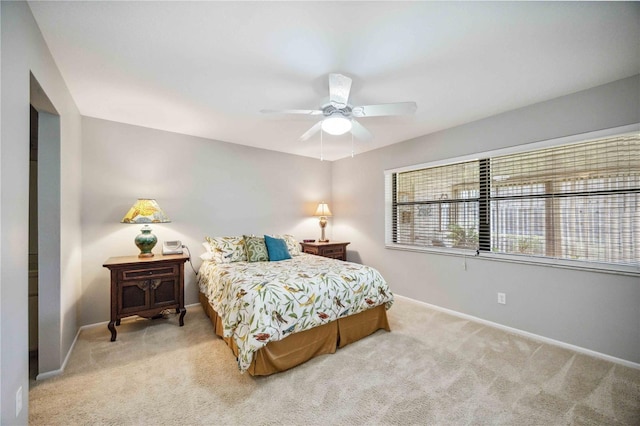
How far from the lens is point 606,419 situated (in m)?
1.67

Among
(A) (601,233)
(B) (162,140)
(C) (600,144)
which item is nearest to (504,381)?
(A) (601,233)

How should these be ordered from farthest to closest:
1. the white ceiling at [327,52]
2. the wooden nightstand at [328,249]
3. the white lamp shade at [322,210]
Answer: the white lamp shade at [322,210] → the wooden nightstand at [328,249] → the white ceiling at [327,52]

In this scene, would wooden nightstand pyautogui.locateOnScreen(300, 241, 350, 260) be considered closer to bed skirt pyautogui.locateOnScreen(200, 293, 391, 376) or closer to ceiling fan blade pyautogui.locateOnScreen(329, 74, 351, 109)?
bed skirt pyautogui.locateOnScreen(200, 293, 391, 376)

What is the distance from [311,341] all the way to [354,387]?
541 mm

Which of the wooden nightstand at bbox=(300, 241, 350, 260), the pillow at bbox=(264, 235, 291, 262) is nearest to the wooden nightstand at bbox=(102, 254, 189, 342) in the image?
the pillow at bbox=(264, 235, 291, 262)

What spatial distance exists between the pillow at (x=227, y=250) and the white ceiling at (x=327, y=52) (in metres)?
1.68

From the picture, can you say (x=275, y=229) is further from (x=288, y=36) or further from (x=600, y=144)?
(x=600, y=144)

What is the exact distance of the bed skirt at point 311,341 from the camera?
210 cm

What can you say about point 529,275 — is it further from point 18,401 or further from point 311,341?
point 18,401

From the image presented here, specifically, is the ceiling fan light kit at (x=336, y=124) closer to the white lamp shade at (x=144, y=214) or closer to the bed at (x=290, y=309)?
the bed at (x=290, y=309)

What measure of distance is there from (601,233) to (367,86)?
260cm

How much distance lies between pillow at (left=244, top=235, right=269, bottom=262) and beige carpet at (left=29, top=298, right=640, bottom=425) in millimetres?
1080

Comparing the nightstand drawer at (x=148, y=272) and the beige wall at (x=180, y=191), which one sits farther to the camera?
the beige wall at (x=180, y=191)

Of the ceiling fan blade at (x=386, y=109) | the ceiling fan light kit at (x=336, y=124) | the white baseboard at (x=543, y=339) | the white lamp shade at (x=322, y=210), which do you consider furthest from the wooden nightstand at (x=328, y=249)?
the ceiling fan blade at (x=386, y=109)
